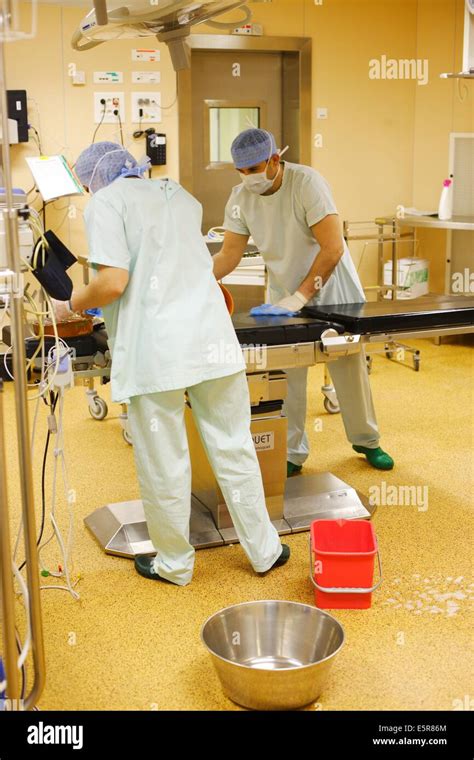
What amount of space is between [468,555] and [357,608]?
1.70ft

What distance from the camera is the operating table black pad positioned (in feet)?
9.28

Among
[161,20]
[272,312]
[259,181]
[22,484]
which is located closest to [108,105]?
[259,181]

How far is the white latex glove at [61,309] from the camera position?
2.53 meters

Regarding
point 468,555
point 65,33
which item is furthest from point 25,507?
point 65,33

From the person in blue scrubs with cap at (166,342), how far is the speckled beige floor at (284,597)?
17 centimetres

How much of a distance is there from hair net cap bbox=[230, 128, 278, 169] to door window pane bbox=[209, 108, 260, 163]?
2.77 meters

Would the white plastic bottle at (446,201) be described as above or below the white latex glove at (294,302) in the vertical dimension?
above

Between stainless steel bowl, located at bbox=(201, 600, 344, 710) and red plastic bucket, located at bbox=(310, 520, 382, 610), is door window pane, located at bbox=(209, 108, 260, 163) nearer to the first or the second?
red plastic bucket, located at bbox=(310, 520, 382, 610)

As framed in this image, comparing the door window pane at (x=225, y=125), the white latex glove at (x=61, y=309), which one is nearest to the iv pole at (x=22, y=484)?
the white latex glove at (x=61, y=309)

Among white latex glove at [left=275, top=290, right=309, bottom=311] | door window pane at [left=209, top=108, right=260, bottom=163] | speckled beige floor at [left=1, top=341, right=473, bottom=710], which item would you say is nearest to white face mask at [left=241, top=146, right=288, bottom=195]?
white latex glove at [left=275, top=290, right=309, bottom=311]

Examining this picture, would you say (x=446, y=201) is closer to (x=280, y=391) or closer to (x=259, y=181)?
(x=259, y=181)

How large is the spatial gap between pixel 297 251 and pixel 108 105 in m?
2.48

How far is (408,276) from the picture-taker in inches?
219

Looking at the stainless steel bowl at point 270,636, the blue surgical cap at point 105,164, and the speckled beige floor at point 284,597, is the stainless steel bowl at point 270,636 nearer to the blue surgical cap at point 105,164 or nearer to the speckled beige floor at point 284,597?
the speckled beige floor at point 284,597
